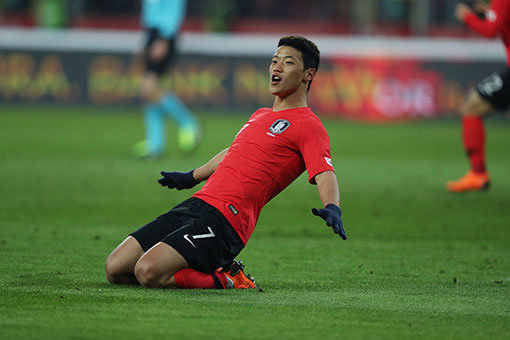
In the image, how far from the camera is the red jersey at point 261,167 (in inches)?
207

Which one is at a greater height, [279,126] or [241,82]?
[279,126]

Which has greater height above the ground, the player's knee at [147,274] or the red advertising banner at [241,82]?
the player's knee at [147,274]

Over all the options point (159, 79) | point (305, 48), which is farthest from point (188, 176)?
point (159, 79)

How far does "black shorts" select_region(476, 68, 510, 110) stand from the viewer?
10.3m

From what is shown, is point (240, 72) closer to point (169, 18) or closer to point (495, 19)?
point (169, 18)

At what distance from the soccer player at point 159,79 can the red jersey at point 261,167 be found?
7.72m

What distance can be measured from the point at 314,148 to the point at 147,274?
3.78 feet

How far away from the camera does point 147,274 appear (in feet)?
16.7

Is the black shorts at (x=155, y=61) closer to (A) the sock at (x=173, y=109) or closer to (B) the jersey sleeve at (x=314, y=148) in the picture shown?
(A) the sock at (x=173, y=109)

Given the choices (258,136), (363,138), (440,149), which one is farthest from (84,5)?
(258,136)

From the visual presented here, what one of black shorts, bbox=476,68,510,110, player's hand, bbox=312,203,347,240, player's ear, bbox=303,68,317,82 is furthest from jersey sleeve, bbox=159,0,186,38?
player's hand, bbox=312,203,347,240

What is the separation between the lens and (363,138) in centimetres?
1738

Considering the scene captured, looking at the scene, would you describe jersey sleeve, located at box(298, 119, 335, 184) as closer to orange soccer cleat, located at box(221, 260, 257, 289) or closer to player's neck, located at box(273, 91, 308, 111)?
player's neck, located at box(273, 91, 308, 111)

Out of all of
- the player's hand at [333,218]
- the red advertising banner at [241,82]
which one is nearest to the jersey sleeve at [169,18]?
the red advertising banner at [241,82]
